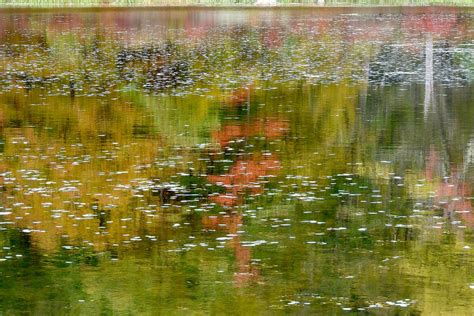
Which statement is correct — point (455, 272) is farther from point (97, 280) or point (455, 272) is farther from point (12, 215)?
point (12, 215)

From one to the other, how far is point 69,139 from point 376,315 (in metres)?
9.54

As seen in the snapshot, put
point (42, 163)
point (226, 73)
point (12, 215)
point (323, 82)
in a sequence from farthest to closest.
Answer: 1. point (226, 73)
2. point (323, 82)
3. point (42, 163)
4. point (12, 215)

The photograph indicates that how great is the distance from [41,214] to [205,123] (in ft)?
21.1

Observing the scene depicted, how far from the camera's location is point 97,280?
32.2 feet

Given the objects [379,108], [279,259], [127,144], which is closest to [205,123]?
[127,144]

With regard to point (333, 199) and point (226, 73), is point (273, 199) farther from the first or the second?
point (226, 73)

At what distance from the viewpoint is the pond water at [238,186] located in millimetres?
9531

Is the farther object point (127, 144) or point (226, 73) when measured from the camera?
point (226, 73)

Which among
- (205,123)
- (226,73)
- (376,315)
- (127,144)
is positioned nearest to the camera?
(376,315)

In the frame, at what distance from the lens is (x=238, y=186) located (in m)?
13.6

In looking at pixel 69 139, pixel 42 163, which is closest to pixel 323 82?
pixel 69 139

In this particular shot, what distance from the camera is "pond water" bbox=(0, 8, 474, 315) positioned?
953 centimetres

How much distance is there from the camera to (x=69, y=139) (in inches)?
682

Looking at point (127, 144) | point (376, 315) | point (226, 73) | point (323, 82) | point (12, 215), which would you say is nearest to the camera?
point (376, 315)
